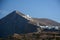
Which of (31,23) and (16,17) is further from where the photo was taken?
(16,17)

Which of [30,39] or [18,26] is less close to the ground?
[18,26]

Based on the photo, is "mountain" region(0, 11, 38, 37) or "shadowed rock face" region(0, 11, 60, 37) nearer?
"shadowed rock face" region(0, 11, 60, 37)

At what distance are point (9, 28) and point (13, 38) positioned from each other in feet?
21.0

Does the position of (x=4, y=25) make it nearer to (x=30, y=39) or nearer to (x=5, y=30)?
(x=5, y=30)

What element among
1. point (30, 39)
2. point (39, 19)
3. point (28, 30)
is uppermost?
point (39, 19)

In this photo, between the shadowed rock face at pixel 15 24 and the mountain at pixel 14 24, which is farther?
the mountain at pixel 14 24

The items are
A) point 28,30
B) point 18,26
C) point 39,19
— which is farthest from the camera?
point 39,19

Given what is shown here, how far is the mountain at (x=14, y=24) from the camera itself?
13.1 meters

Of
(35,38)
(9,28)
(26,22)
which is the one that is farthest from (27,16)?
(35,38)

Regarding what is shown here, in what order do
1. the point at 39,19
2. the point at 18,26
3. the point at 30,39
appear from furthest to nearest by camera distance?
the point at 39,19, the point at 18,26, the point at 30,39

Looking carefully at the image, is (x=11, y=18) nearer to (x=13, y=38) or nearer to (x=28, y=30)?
(x=28, y=30)

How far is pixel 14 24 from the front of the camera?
44.8ft

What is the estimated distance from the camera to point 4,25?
13.6 m

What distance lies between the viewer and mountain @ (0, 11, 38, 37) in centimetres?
1308
